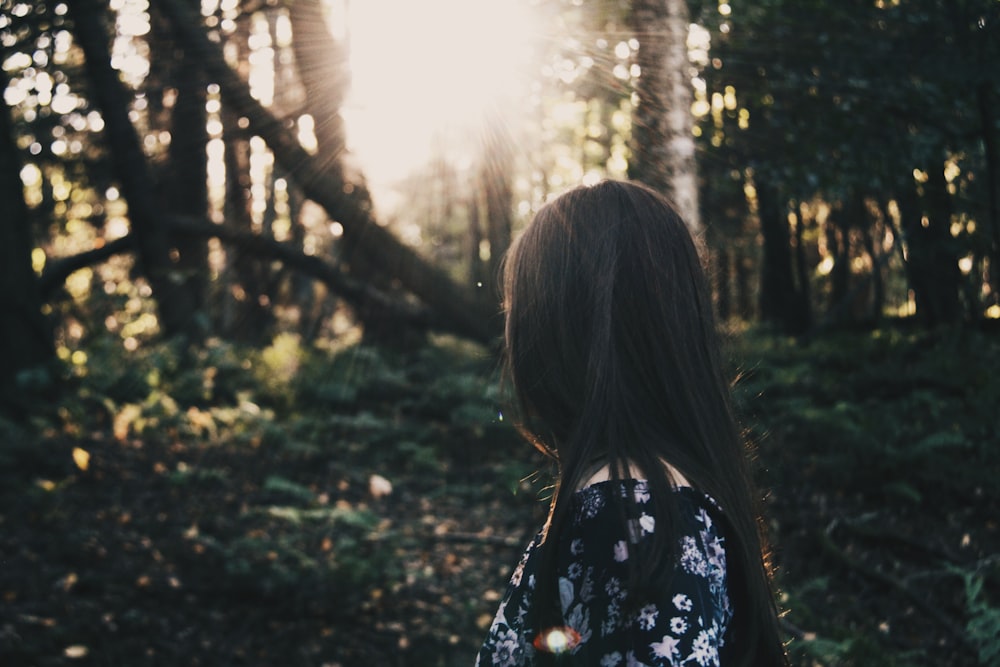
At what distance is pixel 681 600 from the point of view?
55.9 inches

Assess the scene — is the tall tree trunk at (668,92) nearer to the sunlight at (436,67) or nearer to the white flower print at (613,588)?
the sunlight at (436,67)

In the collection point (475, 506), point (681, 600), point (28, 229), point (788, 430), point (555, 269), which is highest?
point (28, 229)

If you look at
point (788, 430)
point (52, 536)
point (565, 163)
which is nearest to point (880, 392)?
point (788, 430)

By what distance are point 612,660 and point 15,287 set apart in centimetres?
1007

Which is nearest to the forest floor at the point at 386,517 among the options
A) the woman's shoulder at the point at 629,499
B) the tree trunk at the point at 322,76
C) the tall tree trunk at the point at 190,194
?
the woman's shoulder at the point at 629,499

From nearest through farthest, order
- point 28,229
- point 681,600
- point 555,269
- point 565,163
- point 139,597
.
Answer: point 681,600
point 555,269
point 139,597
point 28,229
point 565,163

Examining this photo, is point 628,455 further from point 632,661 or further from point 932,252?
point 932,252

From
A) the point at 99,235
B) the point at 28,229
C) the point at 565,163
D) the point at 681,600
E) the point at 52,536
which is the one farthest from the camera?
the point at 565,163

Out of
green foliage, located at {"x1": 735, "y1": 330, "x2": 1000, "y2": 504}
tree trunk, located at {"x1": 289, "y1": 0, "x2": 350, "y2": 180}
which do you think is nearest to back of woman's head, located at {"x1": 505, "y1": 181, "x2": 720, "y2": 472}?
Answer: green foliage, located at {"x1": 735, "y1": 330, "x2": 1000, "y2": 504}

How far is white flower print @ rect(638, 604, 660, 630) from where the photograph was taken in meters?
1.40

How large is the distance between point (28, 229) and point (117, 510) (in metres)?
4.58

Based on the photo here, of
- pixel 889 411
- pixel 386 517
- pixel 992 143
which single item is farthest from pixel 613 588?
pixel 889 411

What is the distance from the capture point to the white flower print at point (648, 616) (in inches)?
55.3

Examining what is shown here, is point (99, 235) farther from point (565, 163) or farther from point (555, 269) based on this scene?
point (555, 269)
